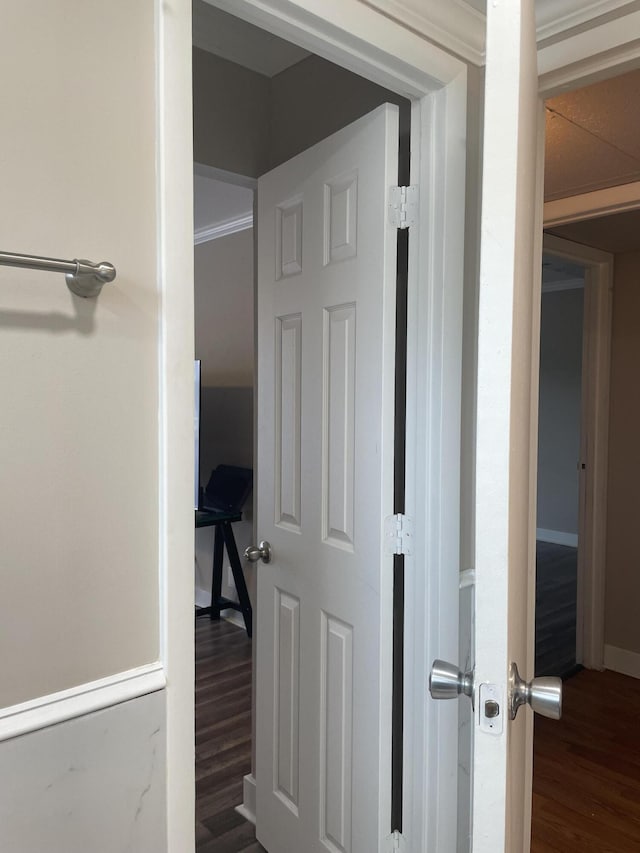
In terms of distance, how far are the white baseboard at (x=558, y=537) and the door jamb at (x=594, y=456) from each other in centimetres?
318

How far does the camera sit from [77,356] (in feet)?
2.98

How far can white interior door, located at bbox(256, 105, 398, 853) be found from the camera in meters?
1.50

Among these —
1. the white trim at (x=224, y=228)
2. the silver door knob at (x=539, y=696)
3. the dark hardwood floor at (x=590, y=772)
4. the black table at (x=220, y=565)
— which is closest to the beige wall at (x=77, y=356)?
the silver door knob at (x=539, y=696)

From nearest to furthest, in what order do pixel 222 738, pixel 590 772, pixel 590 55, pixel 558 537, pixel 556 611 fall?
1. pixel 590 55
2. pixel 590 772
3. pixel 222 738
4. pixel 556 611
5. pixel 558 537

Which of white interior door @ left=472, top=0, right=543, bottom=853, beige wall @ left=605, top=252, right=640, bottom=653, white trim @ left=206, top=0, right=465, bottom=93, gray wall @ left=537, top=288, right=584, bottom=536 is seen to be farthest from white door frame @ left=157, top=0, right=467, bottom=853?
gray wall @ left=537, top=288, right=584, bottom=536

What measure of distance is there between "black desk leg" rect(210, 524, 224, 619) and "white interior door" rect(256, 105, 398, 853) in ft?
Answer: 7.03

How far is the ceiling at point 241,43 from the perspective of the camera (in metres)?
1.74

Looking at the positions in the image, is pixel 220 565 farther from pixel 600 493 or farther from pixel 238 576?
pixel 600 493

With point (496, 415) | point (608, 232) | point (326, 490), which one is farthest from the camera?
point (608, 232)

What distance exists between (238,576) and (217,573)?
243 mm

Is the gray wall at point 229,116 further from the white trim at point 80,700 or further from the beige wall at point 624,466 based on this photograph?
the beige wall at point 624,466

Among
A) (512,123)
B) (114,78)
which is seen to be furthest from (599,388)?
(114,78)

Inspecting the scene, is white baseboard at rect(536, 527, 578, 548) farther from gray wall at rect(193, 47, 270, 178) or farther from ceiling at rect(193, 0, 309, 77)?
ceiling at rect(193, 0, 309, 77)

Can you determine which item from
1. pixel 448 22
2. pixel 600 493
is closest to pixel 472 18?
pixel 448 22
